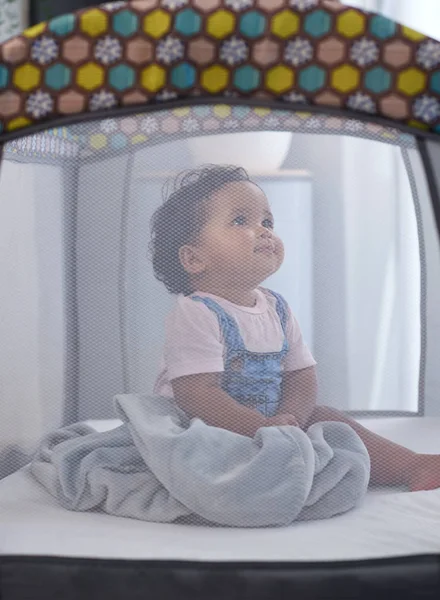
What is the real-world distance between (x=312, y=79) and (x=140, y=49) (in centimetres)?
18

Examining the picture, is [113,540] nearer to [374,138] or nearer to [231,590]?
[231,590]

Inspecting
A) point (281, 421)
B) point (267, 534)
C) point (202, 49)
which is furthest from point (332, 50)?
point (267, 534)

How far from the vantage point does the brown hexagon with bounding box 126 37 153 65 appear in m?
0.91

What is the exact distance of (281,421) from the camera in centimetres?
94

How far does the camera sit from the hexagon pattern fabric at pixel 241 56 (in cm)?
90

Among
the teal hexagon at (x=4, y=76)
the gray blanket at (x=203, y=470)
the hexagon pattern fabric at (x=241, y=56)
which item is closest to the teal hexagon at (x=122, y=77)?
the hexagon pattern fabric at (x=241, y=56)

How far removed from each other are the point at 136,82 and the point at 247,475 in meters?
0.42

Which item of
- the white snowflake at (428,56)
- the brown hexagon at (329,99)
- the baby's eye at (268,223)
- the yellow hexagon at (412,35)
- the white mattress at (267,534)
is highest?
the yellow hexagon at (412,35)

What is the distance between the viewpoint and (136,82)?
0.92 meters

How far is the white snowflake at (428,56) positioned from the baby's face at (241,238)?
0.21 m

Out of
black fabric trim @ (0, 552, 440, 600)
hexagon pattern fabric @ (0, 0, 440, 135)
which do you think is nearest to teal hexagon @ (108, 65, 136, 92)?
hexagon pattern fabric @ (0, 0, 440, 135)

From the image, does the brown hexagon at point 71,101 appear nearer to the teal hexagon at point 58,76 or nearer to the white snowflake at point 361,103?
the teal hexagon at point 58,76

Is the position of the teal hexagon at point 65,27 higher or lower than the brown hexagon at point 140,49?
higher

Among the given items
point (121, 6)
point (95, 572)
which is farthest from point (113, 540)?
point (121, 6)
